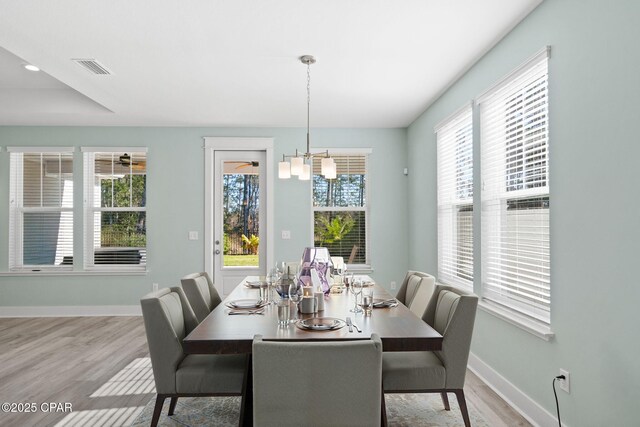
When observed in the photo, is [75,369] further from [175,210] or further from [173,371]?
[175,210]

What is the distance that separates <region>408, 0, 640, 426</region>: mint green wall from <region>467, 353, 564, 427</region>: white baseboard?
0.17 ft

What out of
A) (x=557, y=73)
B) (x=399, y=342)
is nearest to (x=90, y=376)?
(x=399, y=342)

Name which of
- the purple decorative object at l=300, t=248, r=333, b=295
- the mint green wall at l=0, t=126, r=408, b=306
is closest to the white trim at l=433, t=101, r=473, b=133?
the mint green wall at l=0, t=126, r=408, b=306

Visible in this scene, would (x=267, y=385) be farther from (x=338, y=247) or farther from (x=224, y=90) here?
(x=338, y=247)

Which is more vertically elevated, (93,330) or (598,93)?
(598,93)

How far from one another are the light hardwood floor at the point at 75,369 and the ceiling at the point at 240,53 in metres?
2.53

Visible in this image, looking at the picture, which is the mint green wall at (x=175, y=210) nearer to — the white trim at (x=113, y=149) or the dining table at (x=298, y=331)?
the white trim at (x=113, y=149)

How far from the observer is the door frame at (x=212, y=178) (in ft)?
18.4

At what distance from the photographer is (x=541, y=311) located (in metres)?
2.65

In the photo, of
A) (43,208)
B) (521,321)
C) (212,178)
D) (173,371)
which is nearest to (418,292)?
(521,321)

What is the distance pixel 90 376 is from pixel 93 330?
5.29 ft

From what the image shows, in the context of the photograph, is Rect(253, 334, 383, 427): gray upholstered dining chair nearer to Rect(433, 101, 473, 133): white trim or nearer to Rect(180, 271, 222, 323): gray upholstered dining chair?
A: Rect(180, 271, 222, 323): gray upholstered dining chair

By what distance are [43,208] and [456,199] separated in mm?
5246

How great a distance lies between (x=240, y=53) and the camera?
10.7ft
